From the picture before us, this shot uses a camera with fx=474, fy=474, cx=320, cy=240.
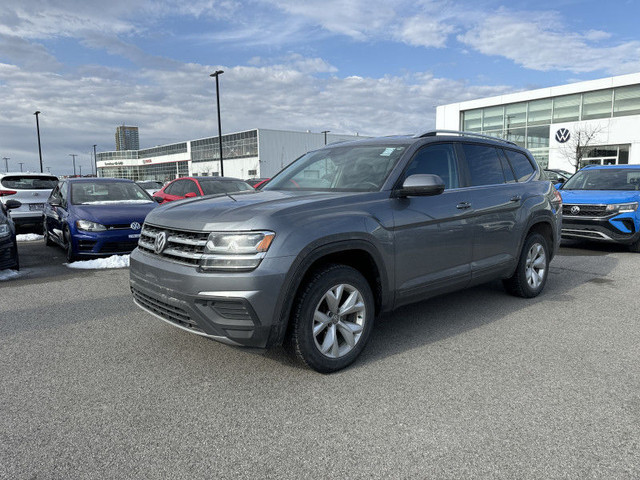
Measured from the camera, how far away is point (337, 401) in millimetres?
2986

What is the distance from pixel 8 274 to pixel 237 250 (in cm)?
575

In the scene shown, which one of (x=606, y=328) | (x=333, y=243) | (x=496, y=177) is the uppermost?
(x=496, y=177)

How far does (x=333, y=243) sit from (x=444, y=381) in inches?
47.8

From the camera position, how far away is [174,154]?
8944 centimetres

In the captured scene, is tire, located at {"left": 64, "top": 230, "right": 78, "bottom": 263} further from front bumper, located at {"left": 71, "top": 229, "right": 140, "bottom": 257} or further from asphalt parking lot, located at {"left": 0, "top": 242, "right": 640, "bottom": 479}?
asphalt parking lot, located at {"left": 0, "top": 242, "right": 640, "bottom": 479}

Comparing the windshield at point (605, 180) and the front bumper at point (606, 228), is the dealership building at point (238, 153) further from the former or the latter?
the front bumper at point (606, 228)

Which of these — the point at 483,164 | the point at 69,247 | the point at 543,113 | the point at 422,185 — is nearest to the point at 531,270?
the point at 483,164

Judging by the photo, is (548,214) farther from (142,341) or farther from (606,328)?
(142,341)

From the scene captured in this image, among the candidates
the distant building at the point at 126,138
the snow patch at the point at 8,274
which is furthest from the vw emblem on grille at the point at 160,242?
the distant building at the point at 126,138

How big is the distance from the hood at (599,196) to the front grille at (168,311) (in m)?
8.14

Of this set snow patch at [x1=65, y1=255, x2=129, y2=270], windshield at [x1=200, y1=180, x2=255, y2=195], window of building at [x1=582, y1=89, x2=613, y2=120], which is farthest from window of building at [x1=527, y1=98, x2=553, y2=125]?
snow patch at [x1=65, y1=255, x2=129, y2=270]

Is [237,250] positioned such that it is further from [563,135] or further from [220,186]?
[563,135]

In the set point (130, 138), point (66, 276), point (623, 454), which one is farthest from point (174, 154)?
point (623, 454)

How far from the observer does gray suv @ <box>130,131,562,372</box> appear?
3.04 meters
